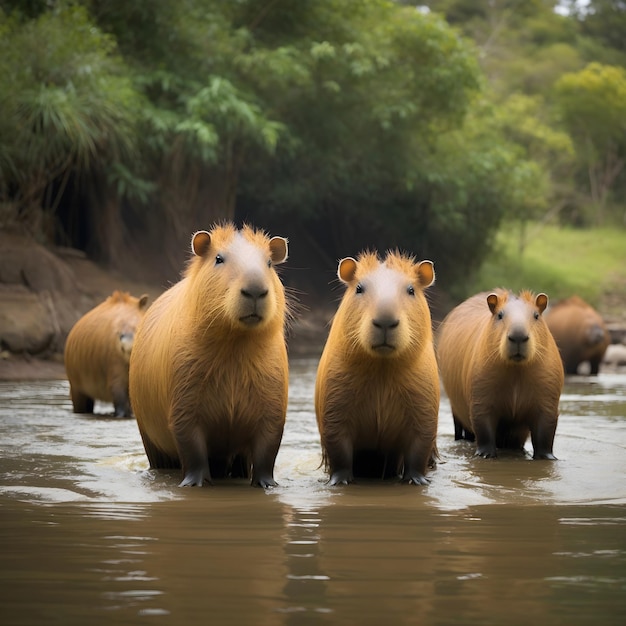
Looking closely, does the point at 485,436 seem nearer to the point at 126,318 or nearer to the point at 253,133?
the point at 126,318

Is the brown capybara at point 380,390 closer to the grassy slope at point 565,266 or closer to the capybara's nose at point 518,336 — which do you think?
the capybara's nose at point 518,336

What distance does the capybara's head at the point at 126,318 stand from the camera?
1005 centimetres

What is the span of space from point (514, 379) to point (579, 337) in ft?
31.7

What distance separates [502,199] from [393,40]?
4.30 metres

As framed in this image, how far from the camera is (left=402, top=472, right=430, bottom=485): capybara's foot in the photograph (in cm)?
621

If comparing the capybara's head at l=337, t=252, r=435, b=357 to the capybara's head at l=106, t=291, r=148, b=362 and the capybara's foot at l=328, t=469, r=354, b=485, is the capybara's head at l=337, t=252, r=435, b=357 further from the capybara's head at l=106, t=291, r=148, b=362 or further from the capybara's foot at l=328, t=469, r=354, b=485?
the capybara's head at l=106, t=291, r=148, b=362

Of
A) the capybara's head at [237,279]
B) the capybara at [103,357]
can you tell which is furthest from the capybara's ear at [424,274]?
the capybara at [103,357]

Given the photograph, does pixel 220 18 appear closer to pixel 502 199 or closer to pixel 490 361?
pixel 502 199

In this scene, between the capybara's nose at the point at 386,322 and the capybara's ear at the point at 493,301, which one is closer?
the capybara's nose at the point at 386,322

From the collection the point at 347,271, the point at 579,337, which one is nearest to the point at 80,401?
the point at 347,271

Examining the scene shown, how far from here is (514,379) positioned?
7.70 meters

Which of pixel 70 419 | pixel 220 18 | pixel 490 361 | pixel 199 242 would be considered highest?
pixel 220 18

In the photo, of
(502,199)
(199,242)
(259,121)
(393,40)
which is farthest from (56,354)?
(502,199)

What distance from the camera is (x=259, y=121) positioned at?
20.4m
